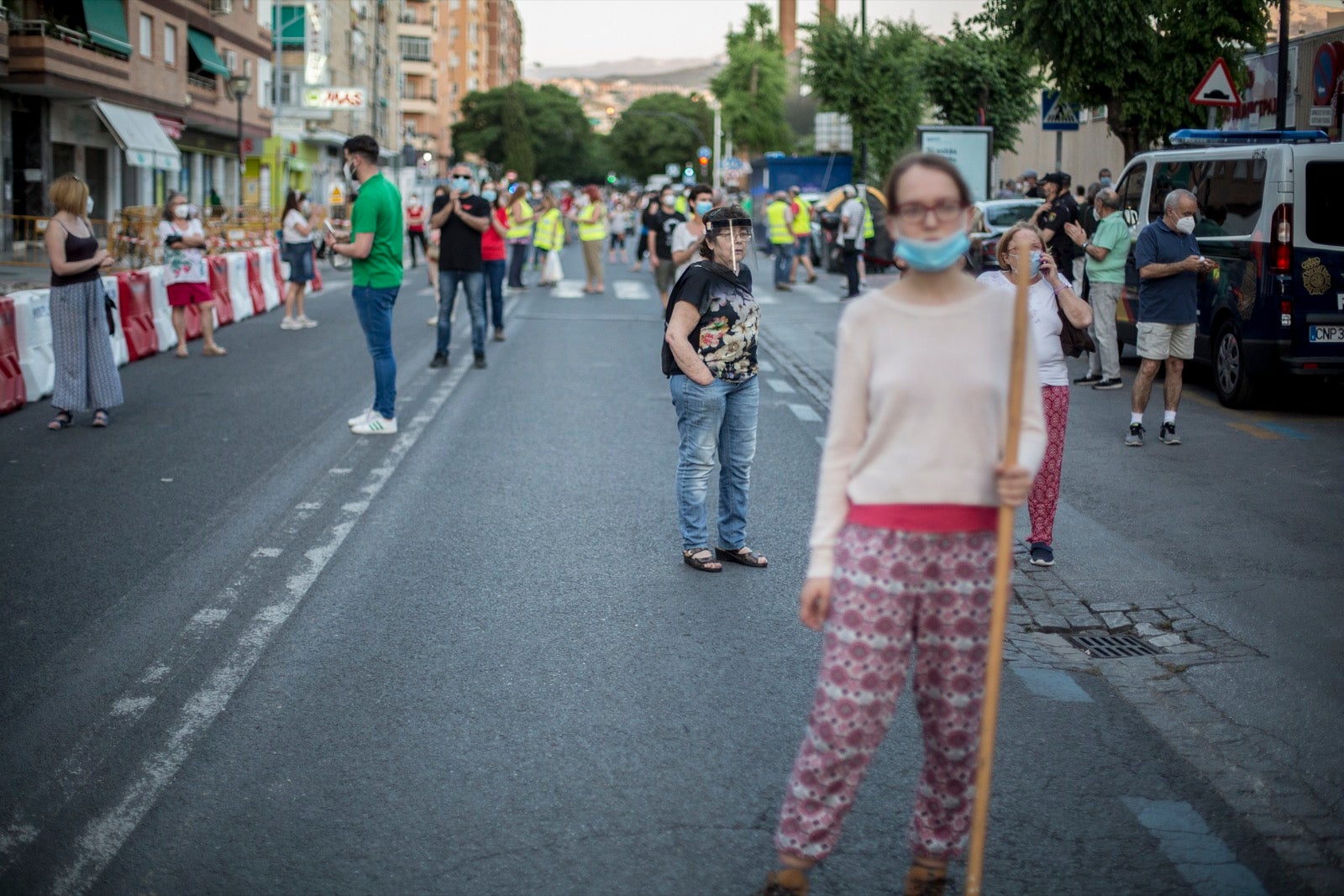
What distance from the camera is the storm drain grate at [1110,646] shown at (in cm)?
589

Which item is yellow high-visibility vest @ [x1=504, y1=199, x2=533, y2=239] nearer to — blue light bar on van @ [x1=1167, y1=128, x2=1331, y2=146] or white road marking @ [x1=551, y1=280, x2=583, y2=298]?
white road marking @ [x1=551, y1=280, x2=583, y2=298]

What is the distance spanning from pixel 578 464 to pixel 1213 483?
4.02 metres

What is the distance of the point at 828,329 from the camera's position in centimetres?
1972

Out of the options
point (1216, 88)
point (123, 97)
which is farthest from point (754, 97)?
point (1216, 88)

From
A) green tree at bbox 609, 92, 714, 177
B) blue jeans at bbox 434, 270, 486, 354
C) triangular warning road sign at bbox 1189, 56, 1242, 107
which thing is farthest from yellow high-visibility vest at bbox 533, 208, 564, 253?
green tree at bbox 609, 92, 714, 177

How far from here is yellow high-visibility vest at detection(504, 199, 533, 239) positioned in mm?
24625

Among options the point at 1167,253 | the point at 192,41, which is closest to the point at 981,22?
the point at 1167,253

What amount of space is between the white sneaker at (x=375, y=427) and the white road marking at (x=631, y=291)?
14.7 m

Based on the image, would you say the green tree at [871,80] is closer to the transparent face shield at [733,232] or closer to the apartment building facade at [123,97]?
the apartment building facade at [123,97]

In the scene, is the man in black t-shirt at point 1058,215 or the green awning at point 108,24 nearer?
the man in black t-shirt at point 1058,215

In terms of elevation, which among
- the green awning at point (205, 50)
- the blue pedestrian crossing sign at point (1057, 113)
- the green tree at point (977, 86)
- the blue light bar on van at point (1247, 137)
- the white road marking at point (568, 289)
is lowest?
the white road marking at point (568, 289)

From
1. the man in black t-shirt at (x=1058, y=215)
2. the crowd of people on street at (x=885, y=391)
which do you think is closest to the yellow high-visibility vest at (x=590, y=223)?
the crowd of people on street at (x=885, y=391)

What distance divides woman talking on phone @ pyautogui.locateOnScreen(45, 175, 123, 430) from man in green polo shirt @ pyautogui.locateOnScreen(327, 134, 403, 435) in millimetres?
1766

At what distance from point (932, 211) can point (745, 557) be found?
13.3 ft
